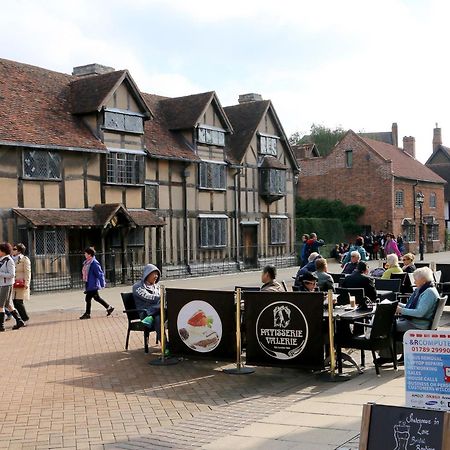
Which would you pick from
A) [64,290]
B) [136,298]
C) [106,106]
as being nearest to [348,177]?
[106,106]

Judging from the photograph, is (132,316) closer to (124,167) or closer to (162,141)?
(124,167)

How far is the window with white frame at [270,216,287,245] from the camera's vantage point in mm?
36562

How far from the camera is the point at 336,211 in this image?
4878cm

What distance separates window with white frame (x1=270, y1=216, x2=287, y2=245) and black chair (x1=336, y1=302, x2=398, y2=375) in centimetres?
2679

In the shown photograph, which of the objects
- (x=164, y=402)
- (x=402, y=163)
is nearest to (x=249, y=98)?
(x=402, y=163)

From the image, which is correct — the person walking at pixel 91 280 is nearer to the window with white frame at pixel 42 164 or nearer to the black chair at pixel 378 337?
the black chair at pixel 378 337

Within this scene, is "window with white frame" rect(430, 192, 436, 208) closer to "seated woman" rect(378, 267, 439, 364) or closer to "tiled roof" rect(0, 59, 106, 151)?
"tiled roof" rect(0, 59, 106, 151)

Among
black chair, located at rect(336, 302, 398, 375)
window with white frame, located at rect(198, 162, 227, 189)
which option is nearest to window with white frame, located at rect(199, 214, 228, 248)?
window with white frame, located at rect(198, 162, 227, 189)

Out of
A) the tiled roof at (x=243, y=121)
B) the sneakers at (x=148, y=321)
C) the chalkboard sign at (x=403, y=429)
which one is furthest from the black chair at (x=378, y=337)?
the tiled roof at (x=243, y=121)

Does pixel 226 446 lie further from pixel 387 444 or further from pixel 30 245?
pixel 30 245

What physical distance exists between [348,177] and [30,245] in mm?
30009

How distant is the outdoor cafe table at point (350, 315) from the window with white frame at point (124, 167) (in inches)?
702

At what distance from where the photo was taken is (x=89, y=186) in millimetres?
26297

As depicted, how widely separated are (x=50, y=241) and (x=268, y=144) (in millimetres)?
15466
